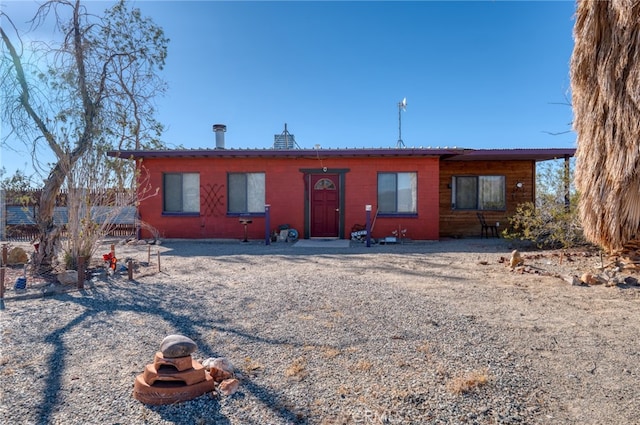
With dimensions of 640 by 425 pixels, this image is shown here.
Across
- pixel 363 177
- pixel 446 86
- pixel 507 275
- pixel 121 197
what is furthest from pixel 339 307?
pixel 446 86

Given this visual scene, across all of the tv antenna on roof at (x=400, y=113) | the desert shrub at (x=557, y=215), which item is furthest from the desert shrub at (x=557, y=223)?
the tv antenna on roof at (x=400, y=113)

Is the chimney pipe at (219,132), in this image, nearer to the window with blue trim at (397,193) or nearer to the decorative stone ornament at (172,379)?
the window with blue trim at (397,193)

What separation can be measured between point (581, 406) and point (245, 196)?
1042 centimetres

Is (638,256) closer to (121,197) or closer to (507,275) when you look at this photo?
(507,275)

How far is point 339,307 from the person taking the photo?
437 centimetres

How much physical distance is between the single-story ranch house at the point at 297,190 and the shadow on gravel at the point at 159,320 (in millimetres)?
6073

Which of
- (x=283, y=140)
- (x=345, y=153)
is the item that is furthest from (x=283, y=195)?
(x=283, y=140)

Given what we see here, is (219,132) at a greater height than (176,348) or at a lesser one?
greater

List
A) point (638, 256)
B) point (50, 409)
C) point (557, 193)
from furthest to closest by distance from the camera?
point (557, 193), point (638, 256), point (50, 409)

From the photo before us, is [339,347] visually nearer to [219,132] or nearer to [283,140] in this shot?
[219,132]

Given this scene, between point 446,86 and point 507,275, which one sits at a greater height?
point 446,86

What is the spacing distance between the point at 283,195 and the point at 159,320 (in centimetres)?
783

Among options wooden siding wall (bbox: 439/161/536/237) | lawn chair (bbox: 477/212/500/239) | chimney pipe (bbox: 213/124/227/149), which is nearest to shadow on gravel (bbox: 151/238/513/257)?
lawn chair (bbox: 477/212/500/239)

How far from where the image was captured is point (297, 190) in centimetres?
1154
